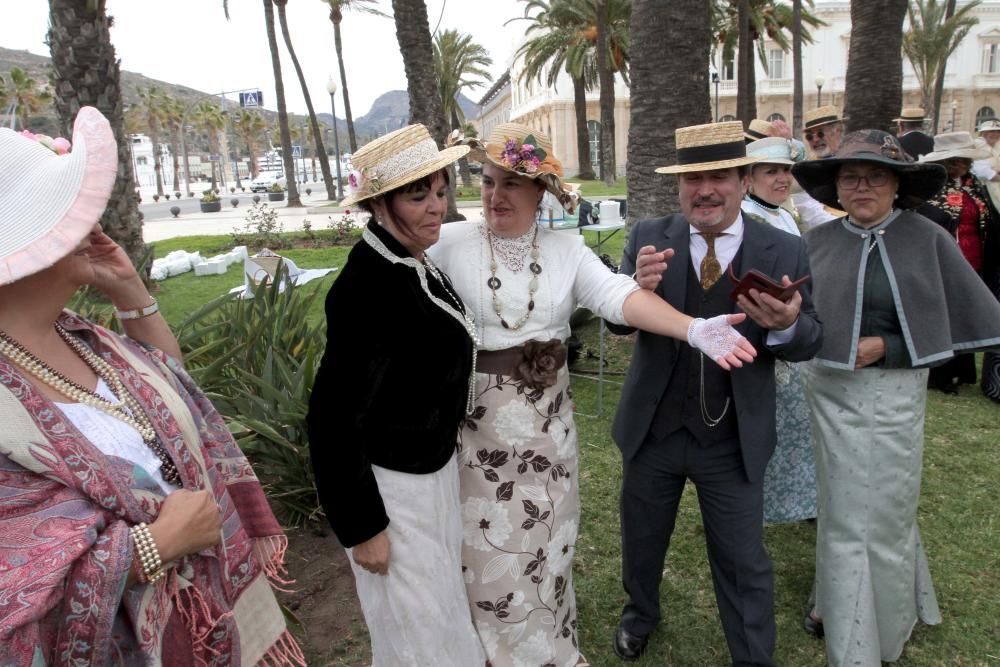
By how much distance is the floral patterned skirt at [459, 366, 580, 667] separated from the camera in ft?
7.77

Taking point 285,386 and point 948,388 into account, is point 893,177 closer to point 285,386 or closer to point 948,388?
point 285,386

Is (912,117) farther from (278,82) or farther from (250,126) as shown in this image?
(250,126)

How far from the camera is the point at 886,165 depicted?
2.54m

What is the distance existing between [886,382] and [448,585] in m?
1.78

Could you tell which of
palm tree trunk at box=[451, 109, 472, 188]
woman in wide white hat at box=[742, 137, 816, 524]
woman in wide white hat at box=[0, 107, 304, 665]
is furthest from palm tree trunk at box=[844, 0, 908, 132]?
palm tree trunk at box=[451, 109, 472, 188]

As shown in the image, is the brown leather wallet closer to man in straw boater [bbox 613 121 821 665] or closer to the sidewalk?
man in straw boater [bbox 613 121 821 665]

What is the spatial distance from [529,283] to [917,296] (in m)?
1.46

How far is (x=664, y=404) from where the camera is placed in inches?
103

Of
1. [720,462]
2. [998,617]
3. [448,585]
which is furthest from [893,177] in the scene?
[448,585]

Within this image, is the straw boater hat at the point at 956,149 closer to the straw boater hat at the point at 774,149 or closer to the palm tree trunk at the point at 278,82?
the straw boater hat at the point at 774,149

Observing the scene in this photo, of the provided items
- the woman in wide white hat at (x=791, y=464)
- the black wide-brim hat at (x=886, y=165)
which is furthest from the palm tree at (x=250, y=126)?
the black wide-brim hat at (x=886, y=165)

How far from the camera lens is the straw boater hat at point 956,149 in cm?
543

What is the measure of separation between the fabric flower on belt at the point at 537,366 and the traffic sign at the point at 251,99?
4408 cm

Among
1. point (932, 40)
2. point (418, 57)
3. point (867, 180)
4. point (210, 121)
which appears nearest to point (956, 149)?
point (867, 180)
